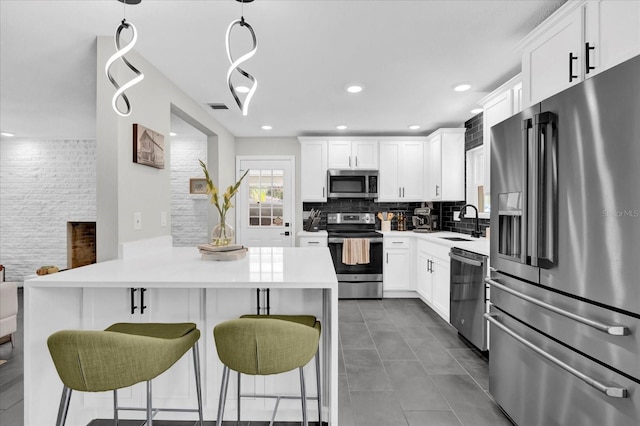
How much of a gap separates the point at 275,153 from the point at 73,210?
3.44 m

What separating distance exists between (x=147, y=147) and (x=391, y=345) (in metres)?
2.60

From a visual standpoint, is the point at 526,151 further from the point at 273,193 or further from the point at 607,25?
the point at 273,193

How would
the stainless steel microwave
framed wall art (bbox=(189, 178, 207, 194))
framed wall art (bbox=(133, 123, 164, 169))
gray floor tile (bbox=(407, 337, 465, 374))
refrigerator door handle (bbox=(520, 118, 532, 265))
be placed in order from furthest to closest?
framed wall art (bbox=(189, 178, 207, 194))
the stainless steel microwave
gray floor tile (bbox=(407, 337, 465, 374))
framed wall art (bbox=(133, 123, 164, 169))
refrigerator door handle (bbox=(520, 118, 532, 265))

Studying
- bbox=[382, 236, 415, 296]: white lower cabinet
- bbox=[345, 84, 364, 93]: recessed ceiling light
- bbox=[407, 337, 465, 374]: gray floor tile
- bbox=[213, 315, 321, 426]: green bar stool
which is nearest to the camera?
bbox=[213, 315, 321, 426]: green bar stool

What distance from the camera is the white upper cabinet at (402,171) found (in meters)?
4.97

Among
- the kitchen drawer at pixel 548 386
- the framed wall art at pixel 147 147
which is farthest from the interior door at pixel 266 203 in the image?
the kitchen drawer at pixel 548 386

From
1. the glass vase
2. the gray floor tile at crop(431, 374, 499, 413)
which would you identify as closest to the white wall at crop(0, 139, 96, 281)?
the glass vase

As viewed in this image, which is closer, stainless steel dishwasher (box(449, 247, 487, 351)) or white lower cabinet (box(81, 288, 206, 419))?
white lower cabinet (box(81, 288, 206, 419))

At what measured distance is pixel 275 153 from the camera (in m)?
5.34

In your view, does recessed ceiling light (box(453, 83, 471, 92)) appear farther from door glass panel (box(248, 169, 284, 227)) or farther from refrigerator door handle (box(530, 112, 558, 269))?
door glass panel (box(248, 169, 284, 227))

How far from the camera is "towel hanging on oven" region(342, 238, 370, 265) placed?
4.51 m

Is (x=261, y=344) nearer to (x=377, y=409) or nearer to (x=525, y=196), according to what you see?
(x=377, y=409)

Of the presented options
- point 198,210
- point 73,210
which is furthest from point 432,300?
point 73,210

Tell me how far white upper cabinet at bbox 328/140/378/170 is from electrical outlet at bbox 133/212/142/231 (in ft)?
9.84
